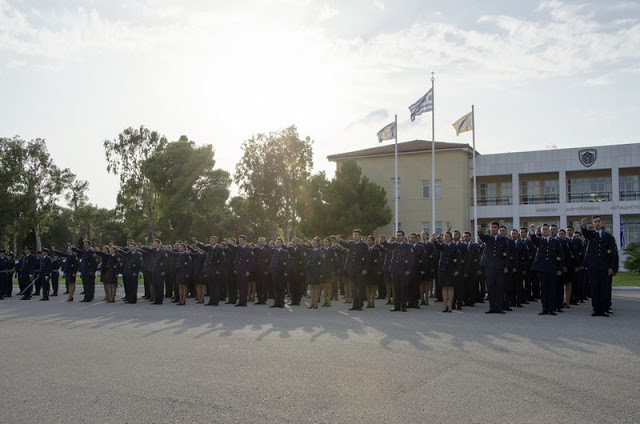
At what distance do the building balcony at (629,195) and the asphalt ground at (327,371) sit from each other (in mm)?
37842

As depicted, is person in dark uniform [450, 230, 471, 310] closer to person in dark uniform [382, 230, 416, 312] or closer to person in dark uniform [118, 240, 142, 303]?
person in dark uniform [382, 230, 416, 312]

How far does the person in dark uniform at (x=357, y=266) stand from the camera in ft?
53.8

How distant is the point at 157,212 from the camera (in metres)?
55.0

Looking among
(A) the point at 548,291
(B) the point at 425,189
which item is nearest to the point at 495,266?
(A) the point at 548,291

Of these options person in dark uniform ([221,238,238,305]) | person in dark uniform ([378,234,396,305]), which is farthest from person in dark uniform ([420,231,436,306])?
person in dark uniform ([221,238,238,305])

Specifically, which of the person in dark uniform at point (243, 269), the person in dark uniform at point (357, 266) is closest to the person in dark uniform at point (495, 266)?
the person in dark uniform at point (357, 266)

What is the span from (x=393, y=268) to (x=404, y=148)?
115 ft

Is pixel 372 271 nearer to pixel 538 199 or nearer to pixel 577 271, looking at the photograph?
pixel 577 271

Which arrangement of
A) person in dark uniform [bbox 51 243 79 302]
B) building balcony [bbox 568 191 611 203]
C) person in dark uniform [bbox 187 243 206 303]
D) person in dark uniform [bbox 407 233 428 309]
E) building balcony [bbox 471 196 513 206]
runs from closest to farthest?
person in dark uniform [bbox 407 233 428 309] → person in dark uniform [bbox 187 243 206 303] → person in dark uniform [bbox 51 243 79 302] → building balcony [bbox 568 191 611 203] → building balcony [bbox 471 196 513 206]

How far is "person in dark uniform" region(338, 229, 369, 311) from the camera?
1641cm

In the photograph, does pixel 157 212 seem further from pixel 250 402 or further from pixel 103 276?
pixel 250 402

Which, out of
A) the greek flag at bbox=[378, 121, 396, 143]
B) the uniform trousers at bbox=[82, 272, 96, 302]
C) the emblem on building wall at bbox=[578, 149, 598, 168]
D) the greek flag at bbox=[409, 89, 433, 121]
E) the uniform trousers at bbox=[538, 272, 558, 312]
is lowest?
the uniform trousers at bbox=[82, 272, 96, 302]

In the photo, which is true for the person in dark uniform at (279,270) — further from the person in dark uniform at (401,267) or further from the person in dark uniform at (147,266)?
the person in dark uniform at (147,266)

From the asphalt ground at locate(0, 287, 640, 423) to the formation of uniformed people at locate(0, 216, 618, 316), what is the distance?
1.69 meters
